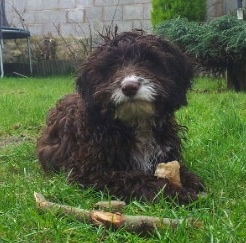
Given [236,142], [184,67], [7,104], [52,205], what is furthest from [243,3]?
[52,205]

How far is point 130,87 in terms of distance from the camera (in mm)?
3301

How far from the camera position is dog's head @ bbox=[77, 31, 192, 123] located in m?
3.38

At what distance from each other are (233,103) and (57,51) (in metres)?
7.84

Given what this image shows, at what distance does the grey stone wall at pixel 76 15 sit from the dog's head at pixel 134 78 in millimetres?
9592

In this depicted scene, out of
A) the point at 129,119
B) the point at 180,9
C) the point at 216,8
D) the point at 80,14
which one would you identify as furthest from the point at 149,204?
the point at 80,14

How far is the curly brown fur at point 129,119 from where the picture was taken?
342 cm

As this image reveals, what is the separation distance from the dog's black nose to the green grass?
580 mm

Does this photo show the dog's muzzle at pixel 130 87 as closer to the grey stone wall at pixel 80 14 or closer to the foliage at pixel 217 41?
the foliage at pixel 217 41

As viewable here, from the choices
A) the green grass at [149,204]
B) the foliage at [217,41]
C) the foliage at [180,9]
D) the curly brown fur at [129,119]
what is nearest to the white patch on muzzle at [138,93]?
the curly brown fur at [129,119]

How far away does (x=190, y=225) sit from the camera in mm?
2852

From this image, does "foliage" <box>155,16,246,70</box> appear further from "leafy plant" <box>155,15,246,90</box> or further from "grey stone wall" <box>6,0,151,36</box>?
"grey stone wall" <box>6,0,151,36</box>

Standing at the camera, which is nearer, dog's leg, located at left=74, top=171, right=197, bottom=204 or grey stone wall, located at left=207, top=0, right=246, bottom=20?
dog's leg, located at left=74, top=171, right=197, bottom=204

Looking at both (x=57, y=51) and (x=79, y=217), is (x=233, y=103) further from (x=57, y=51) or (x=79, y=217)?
(x=57, y=51)

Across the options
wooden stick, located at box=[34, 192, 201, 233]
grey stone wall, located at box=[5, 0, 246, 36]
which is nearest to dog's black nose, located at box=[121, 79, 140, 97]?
wooden stick, located at box=[34, 192, 201, 233]
